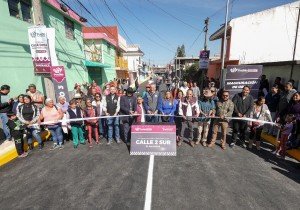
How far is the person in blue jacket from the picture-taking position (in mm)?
6859

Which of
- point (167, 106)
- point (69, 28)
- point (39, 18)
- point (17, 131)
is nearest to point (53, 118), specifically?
point (17, 131)

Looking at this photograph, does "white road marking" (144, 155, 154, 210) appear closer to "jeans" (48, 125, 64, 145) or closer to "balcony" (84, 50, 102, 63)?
"jeans" (48, 125, 64, 145)

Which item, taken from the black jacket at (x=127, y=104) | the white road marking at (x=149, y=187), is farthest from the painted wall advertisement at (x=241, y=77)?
the white road marking at (x=149, y=187)

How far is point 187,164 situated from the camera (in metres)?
5.50

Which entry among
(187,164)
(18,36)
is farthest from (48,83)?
(187,164)

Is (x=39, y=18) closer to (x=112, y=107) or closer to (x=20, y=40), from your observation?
(x=20, y=40)

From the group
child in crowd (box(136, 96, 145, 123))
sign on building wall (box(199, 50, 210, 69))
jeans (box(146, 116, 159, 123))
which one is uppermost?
sign on building wall (box(199, 50, 210, 69))

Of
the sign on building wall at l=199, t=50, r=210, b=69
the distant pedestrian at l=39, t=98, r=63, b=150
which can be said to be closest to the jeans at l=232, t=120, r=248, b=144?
the distant pedestrian at l=39, t=98, r=63, b=150

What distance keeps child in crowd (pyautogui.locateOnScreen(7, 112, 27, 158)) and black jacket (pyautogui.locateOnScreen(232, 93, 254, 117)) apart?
6.81 meters

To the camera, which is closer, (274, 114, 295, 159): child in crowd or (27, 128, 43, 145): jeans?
(274, 114, 295, 159): child in crowd

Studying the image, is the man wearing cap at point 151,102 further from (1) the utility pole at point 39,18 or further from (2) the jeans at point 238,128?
(1) the utility pole at point 39,18

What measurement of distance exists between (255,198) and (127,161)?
3216 mm

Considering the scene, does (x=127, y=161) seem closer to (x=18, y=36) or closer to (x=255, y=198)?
(x=255, y=198)

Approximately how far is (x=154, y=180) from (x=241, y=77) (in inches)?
238
